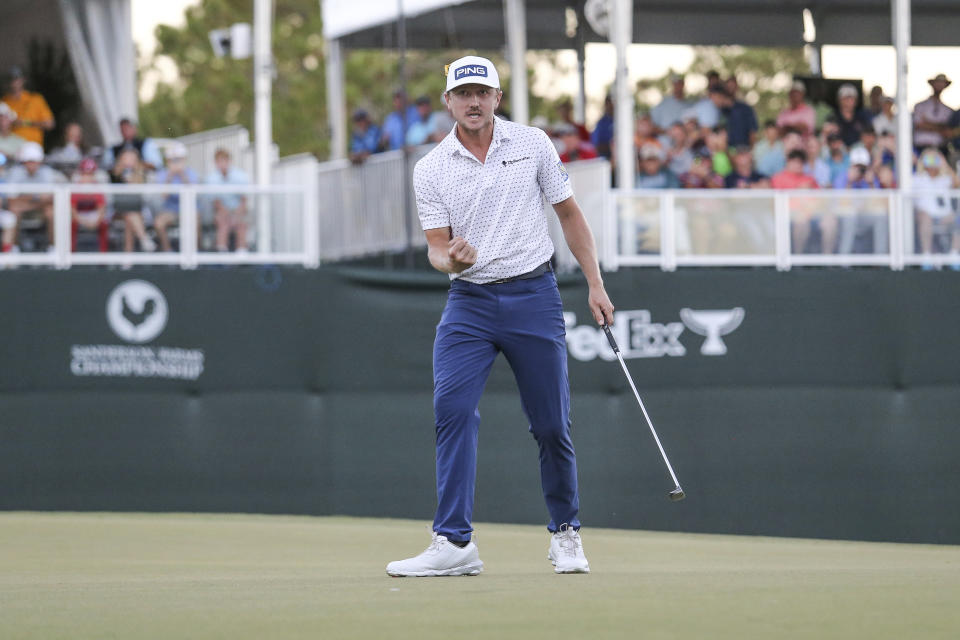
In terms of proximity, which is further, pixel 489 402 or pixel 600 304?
pixel 489 402

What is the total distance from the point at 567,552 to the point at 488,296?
1135 mm

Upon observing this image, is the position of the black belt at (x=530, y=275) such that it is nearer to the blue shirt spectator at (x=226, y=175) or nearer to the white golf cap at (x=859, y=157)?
the blue shirt spectator at (x=226, y=175)

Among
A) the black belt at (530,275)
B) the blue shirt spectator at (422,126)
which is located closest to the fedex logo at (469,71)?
the black belt at (530,275)

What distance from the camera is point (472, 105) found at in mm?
6758

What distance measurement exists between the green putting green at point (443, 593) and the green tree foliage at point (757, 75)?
41.1 m

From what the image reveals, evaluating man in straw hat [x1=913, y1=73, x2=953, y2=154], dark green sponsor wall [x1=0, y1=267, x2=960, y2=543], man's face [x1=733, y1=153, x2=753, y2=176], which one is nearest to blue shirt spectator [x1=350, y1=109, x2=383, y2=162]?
man's face [x1=733, y1=153, x2=753, y2=176]

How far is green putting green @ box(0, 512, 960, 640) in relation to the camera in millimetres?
4812

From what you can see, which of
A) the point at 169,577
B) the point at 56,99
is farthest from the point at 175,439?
the point at 56,99

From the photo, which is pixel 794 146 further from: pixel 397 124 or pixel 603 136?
pixel 397 124

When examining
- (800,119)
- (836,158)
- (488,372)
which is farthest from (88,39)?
(488,372)

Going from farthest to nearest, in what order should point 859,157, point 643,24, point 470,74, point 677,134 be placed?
point 643,24 < point 677,134 < point 859,157 < point 470,74

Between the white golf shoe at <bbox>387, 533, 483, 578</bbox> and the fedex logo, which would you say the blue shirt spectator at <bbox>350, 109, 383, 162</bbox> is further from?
the white golf shoe at <bbox>387, 533, 483, 578</bbox>

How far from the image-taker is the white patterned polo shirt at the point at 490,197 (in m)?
6.85

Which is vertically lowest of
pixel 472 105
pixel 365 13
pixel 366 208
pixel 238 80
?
pixel 472 105
